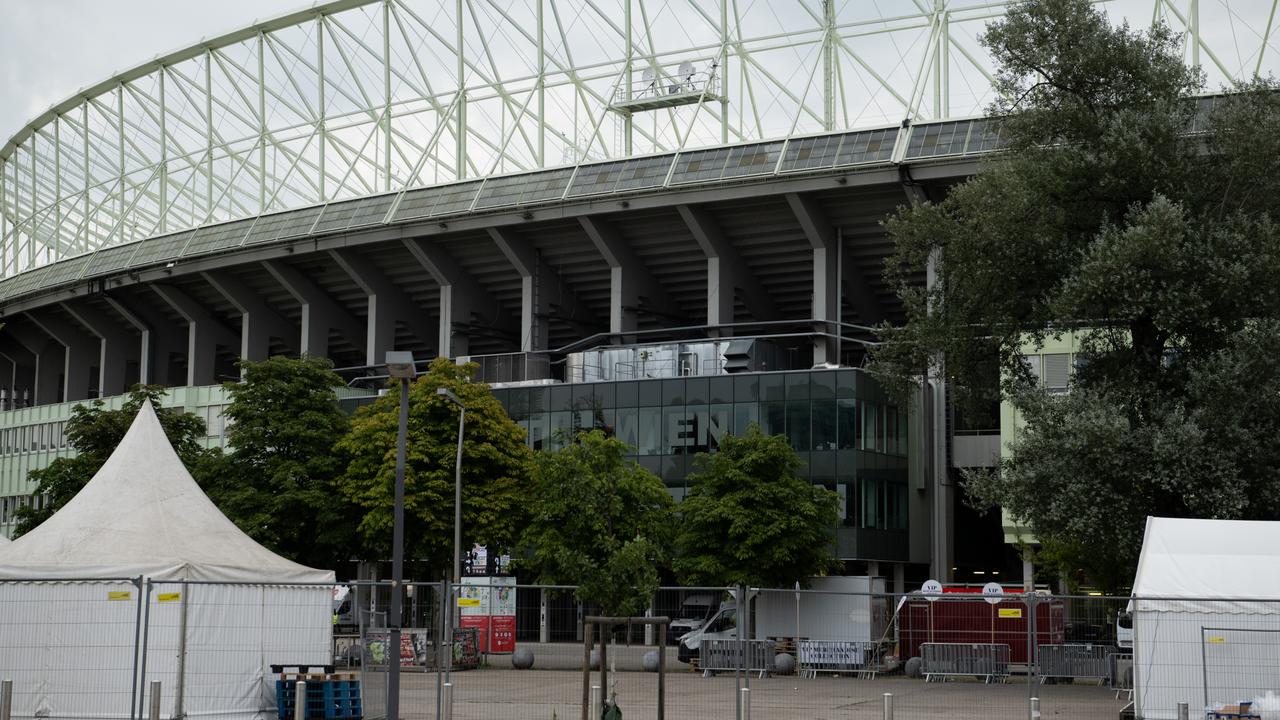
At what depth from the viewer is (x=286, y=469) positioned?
48062mm

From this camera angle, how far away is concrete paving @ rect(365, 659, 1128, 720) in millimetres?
25516

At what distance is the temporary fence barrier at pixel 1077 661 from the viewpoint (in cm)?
3066

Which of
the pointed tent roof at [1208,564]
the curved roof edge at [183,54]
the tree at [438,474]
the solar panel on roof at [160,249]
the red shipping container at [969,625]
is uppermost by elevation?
the curved roof edge at [183,54]

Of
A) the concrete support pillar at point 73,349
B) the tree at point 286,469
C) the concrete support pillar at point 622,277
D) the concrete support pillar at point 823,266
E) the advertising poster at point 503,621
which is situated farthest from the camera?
the concrete support pillar at point 73,349

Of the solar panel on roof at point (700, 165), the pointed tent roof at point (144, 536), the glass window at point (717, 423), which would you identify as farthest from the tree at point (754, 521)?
the pointed tent roof at point (144, 536)

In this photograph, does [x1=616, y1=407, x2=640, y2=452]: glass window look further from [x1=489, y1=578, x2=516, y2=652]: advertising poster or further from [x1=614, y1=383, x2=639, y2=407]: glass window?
[x1=489, y1=578, x2=516, y2=652]: advertising poster

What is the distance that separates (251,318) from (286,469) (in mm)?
32885

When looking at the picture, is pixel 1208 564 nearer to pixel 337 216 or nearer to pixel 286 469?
pixel 286 469

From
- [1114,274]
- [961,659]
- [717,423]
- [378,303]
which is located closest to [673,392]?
[717,423]

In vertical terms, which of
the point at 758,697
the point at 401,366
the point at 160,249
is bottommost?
the point at 758,697

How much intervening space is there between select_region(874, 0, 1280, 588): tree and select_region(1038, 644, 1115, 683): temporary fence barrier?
7.72 feet

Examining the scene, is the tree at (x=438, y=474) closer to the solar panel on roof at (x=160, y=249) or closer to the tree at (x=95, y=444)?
the tree at (x=95, y=444)

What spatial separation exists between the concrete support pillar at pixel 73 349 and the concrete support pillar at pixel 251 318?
51.8 feet

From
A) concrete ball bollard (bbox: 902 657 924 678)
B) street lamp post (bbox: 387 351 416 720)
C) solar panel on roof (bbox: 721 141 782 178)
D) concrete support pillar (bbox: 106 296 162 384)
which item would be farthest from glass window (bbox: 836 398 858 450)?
concrete support pillar (bbox: 106 296 162 384)
